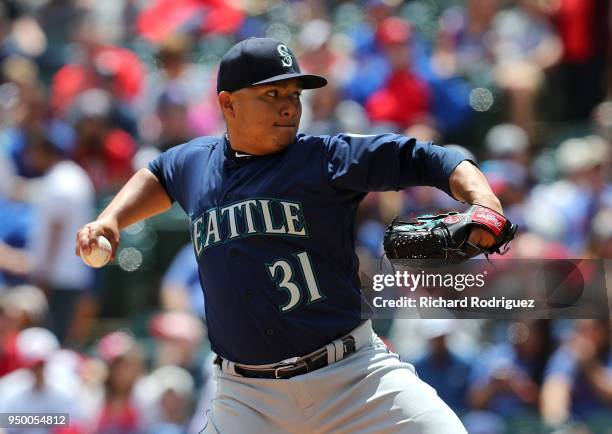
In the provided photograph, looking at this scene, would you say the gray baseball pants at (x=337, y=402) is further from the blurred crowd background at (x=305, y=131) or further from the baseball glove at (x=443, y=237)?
the blurred crowd background at (x=305, y=131)

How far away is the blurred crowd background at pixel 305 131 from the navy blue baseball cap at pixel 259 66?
9.81ft

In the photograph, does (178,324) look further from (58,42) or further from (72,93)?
(58,42)

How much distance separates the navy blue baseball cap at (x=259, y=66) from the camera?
368 centimetres

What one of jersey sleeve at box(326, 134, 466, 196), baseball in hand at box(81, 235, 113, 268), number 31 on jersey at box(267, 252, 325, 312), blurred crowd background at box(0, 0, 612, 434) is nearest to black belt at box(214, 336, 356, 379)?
number 31 on jersey at box(267, 252, 325, 312)

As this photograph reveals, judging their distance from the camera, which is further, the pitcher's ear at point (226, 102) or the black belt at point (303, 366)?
the pitcher's ear at point (226, 102)

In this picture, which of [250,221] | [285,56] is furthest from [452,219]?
[285,56]

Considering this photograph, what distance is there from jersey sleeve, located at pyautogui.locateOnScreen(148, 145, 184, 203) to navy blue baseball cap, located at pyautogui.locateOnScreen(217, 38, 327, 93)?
36 cm

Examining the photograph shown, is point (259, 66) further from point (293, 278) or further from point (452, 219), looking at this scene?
point (452, 219)

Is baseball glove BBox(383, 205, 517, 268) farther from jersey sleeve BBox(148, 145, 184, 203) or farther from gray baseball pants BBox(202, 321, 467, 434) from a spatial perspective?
jersey sleeve BBox(148, 145, 184, 203)

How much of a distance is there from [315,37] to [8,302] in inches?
136

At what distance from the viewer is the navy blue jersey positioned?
3561mm

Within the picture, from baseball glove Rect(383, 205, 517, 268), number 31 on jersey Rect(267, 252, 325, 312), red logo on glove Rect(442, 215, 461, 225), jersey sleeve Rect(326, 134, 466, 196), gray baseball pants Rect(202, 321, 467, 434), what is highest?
jersey sleeve Rect(326, 134, 466, 196)

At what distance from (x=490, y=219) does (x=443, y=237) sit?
6.0 inches

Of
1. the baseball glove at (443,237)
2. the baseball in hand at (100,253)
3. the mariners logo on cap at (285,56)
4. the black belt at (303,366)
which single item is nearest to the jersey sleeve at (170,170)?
the baseball in hand at (100,253)
